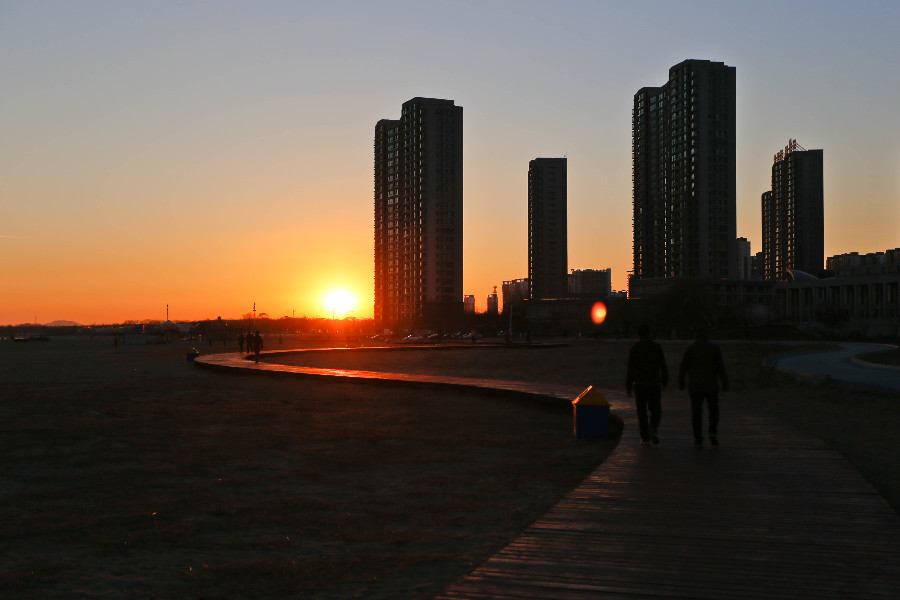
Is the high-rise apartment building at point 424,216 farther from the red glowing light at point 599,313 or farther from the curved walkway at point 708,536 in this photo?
the curved walkway at point 708,536

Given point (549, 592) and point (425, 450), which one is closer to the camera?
point (549, 592)

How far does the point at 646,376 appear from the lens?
1098 centimetres

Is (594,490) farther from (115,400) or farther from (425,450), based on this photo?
(115,400)

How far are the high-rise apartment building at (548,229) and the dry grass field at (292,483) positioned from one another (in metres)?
A: 171

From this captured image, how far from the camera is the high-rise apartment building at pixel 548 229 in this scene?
192 metres

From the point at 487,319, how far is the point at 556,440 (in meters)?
146

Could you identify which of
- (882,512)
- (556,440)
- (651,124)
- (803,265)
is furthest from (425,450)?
(803,265)

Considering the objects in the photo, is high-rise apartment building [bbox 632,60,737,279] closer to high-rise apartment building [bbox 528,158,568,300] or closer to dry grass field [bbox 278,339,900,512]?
high-rise apartment building [bbox 528,158,568,300]

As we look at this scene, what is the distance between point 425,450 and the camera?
1343 cm

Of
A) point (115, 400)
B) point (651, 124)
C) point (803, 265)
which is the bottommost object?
point (115, 400)

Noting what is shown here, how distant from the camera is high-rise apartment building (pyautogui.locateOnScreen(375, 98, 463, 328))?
506 ft

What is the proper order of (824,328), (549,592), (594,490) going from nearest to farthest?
(549,592), (594,490), (824,328)

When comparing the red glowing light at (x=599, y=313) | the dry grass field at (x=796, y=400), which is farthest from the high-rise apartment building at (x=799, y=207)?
the dry grass field at (x=796, y=400)

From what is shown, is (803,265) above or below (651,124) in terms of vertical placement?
below
